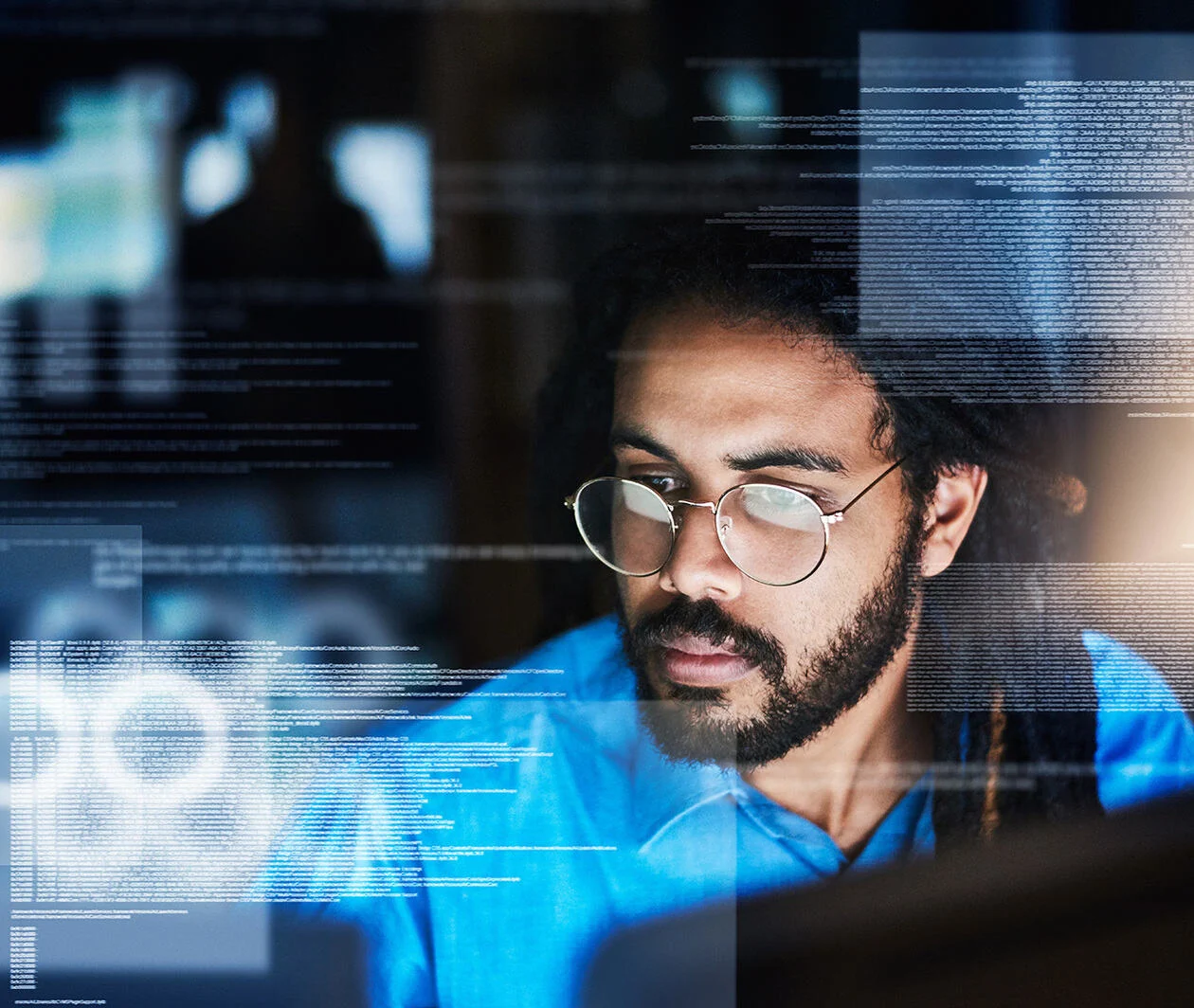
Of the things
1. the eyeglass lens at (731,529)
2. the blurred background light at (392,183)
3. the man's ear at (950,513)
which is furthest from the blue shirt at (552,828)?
the blurred background light at (392,183)

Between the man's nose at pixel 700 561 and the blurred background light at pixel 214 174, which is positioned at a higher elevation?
the blurred background light at pixel 214 174

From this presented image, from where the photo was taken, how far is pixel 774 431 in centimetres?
138

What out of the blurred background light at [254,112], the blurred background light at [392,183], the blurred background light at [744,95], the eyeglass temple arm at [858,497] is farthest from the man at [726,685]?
the blurred background light at [254,112]

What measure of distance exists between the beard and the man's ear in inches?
0.8

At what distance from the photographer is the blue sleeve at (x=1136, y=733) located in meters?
1.44

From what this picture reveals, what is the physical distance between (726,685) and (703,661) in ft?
0.16

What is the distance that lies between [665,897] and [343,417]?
877 millimetres

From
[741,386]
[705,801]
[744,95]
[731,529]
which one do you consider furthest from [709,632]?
[744,95]

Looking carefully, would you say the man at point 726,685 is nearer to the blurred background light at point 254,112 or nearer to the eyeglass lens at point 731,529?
the eyeglass lens at point 731,529

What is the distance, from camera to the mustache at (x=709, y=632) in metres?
1.41

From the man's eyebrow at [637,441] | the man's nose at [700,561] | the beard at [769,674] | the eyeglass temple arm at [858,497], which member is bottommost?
the beard at [769,674]

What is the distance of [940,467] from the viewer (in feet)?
4.63

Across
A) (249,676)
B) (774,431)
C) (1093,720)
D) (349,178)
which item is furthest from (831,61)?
(249,676)

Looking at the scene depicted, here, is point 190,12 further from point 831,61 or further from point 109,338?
point 831,61
